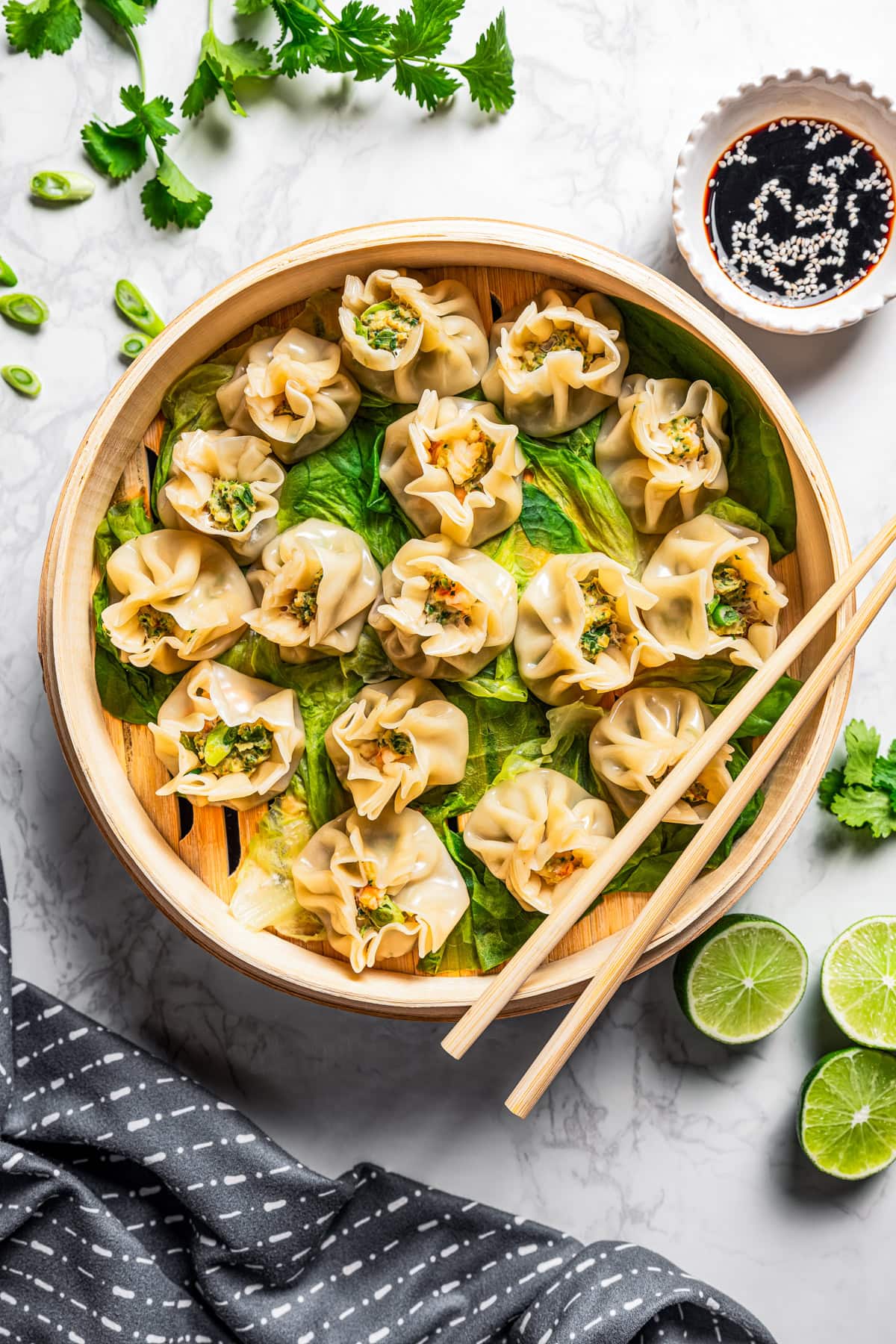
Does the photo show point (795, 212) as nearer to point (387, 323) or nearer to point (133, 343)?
point (387, 323)

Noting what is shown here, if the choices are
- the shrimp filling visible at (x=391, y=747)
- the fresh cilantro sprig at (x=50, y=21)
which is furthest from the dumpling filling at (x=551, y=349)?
the fresh cilantro sprig at (x=50, y=21)

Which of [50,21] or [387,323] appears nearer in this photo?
[387,323]

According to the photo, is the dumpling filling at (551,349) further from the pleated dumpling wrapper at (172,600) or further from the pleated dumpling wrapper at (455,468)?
the pleated dumpling wrapper at (172,600)

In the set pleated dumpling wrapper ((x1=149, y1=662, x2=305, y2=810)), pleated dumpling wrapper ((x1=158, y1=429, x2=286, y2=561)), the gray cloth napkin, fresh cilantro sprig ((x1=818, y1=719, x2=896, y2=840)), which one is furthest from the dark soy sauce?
the gray cloth napkin

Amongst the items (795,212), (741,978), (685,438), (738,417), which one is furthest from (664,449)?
(741,978)

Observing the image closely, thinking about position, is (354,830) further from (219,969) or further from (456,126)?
(456,126)

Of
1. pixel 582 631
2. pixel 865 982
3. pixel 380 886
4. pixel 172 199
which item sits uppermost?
pixel 172 199
